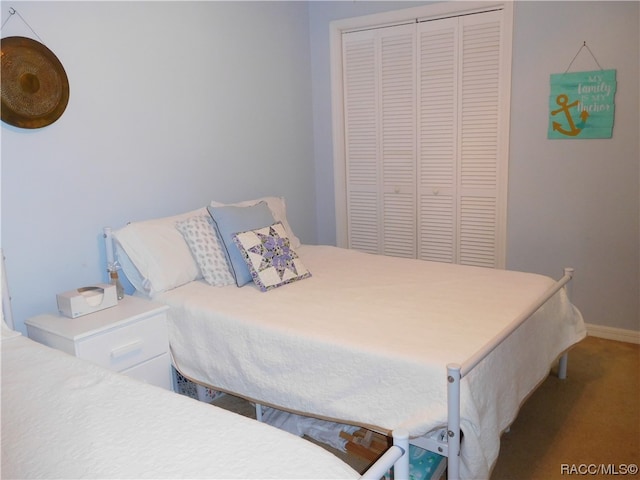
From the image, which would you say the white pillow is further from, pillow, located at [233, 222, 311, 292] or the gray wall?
the gray wall

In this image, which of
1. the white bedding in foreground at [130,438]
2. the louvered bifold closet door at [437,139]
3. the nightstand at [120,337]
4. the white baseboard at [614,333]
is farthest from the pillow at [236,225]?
the white baseboard at [614,333]

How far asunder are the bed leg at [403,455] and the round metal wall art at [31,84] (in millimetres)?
2021

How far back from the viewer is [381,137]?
13.0 ft

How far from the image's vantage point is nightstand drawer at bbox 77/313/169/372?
215cm

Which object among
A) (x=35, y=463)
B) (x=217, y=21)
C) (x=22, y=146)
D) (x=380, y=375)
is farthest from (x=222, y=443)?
(x=217, y=21)

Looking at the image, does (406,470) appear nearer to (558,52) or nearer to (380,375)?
(380,375)

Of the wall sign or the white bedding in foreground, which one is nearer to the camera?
the white bedding in foreground

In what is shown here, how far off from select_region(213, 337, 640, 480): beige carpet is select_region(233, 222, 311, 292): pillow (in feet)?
2.15

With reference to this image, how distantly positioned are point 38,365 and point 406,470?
4.00ft

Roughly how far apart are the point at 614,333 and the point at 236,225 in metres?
2.43

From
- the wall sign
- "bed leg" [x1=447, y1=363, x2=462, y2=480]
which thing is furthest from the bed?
the wall sign

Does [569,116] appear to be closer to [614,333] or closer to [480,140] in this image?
[480,140]

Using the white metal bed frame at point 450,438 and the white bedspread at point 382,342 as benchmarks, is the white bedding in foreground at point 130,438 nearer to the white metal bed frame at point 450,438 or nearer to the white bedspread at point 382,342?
the white metal bed frame at point 450,438

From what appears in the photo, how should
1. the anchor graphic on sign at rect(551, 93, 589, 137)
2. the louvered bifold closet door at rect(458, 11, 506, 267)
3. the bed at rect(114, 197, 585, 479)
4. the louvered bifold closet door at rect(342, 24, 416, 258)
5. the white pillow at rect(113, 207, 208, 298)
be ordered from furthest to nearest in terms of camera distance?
the louvered bifold closet door at rect(342, 24, 416, 258), the louvered bifold closet door at rect(458, 11, 506, 267), the anchor graphic on sign at rect(551, 93, 589, 137), the white pillow at rect(113, 207, 208, 298), the bed at rect(114, 197, 585, 479)
